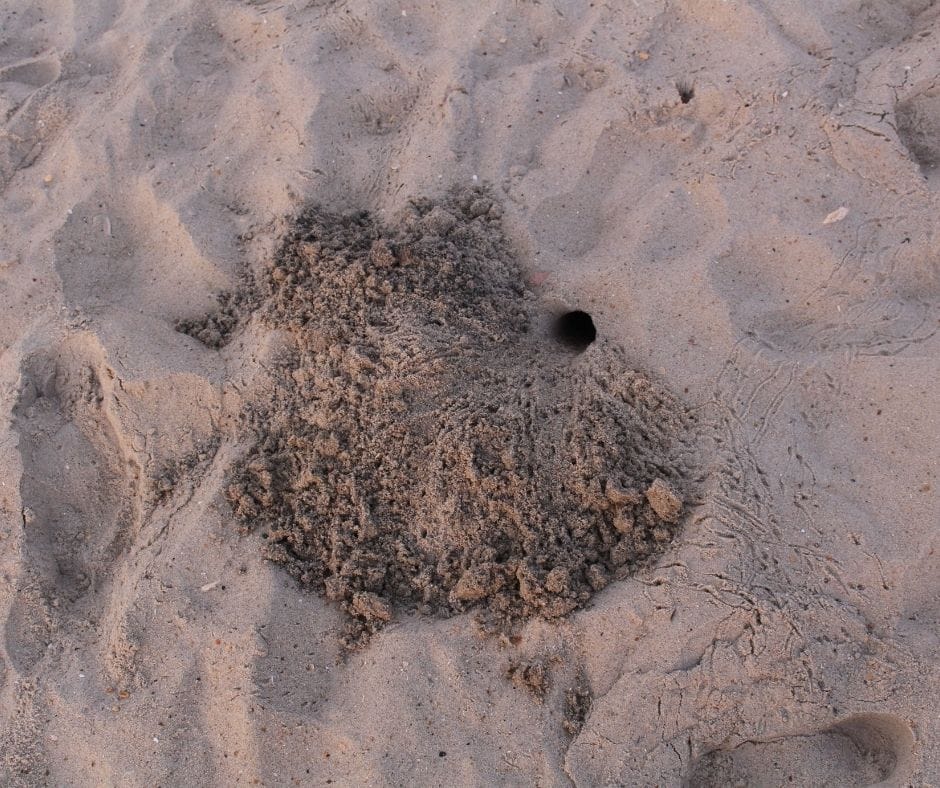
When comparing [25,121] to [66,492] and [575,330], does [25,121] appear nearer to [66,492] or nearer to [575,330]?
[66,492]

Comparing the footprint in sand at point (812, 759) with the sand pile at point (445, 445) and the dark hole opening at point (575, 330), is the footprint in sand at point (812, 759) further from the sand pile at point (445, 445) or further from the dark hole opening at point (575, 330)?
the dark hole opening at point (575, 330)

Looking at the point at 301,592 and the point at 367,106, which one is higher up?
the point at 367,106

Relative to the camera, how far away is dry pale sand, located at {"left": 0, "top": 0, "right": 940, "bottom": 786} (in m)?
1.84

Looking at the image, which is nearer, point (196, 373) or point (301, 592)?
point (301, 592)

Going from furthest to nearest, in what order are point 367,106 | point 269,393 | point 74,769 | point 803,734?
point 367,106
point 269,393
point 74,769
point 803,734

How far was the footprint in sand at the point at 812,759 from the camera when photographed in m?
1.79

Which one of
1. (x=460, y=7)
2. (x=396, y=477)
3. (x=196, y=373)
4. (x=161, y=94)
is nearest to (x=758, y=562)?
(x=396, y=477)

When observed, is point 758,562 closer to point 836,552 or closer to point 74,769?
point 836,552

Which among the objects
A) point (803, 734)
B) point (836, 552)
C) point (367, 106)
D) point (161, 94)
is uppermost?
point (161, 94)

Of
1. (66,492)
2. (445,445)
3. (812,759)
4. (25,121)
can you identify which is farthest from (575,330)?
(25,121)

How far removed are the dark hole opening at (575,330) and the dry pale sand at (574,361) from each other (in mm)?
106

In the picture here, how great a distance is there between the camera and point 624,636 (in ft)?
6.24

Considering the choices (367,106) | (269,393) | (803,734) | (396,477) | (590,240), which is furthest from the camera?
(367,106)

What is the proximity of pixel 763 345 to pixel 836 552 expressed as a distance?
576 mm
